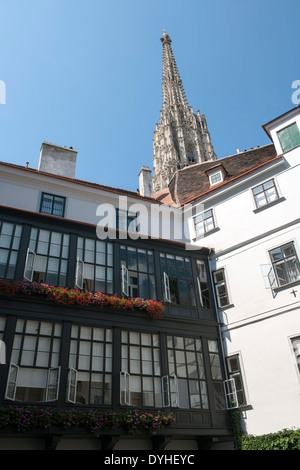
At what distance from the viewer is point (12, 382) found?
39.4ft

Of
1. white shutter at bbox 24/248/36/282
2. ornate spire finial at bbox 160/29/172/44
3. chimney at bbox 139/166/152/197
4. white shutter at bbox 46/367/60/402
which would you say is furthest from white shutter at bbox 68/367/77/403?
ornate spire finial at bbox 160/29/172/44

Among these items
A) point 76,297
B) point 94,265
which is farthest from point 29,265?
point 94,265

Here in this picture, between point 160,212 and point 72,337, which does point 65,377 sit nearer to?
point 72,337

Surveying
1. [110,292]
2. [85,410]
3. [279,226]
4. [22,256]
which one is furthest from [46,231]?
[279,226]

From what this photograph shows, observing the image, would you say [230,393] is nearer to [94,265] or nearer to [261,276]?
[261,276]

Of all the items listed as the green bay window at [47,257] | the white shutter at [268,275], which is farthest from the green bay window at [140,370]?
the white shutter at [268,275]

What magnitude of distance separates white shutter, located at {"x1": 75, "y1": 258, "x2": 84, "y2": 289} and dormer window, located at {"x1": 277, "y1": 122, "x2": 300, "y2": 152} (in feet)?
33.8

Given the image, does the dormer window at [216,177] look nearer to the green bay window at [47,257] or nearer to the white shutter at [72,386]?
the green bay window at [47,257]

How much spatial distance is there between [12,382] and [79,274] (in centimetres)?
441

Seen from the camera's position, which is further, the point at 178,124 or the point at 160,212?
the point at 178,124

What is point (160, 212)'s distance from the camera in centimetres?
2112

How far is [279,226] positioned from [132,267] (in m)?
6.24

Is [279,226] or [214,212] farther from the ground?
[214,212]
